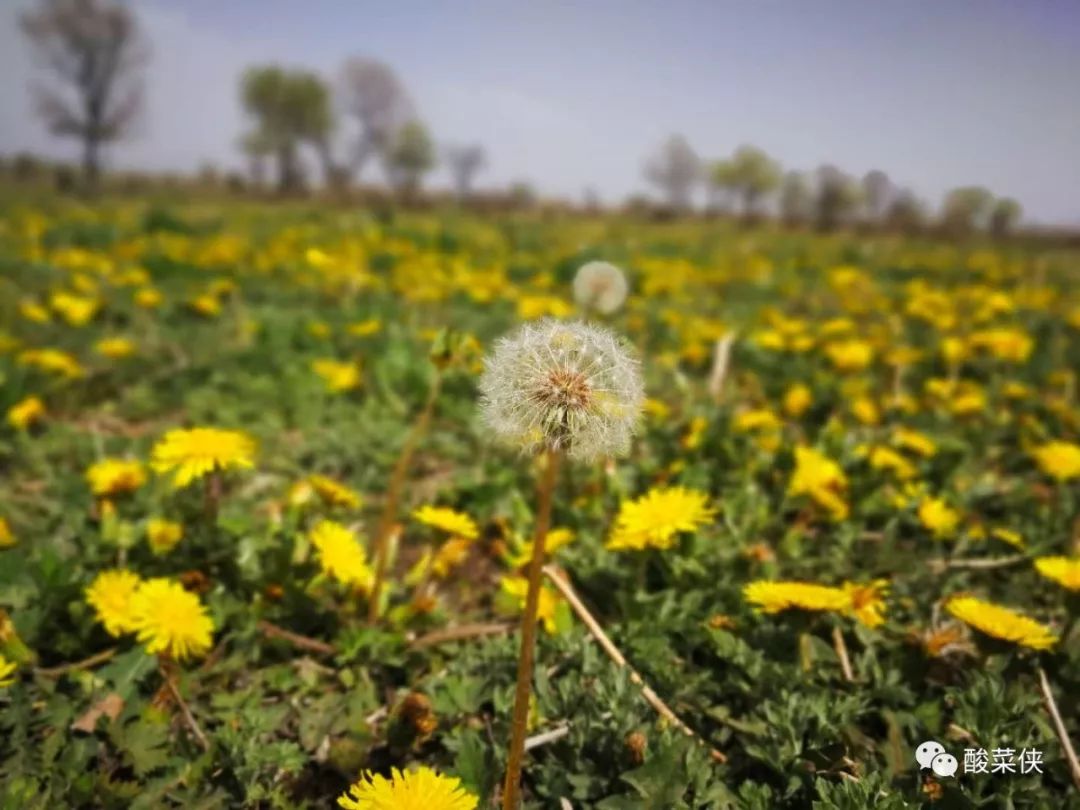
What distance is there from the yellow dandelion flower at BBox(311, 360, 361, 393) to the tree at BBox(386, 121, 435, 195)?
240 feet

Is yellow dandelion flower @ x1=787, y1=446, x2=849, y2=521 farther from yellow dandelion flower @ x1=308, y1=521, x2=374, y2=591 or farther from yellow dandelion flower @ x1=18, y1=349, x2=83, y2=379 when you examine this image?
yellow dandelion flower @ x1=18, y1=349, x2=83, y2=379

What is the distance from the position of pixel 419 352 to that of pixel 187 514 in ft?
7.31

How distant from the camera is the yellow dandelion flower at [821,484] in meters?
2.19

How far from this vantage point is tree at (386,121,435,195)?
73.6 metres

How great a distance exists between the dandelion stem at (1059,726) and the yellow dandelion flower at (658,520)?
713 mm

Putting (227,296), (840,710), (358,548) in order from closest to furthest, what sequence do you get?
1. (840,710)
2. (358,548)
3. (227,296)

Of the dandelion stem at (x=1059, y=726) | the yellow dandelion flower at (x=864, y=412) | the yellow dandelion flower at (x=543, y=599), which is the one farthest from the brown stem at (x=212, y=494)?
the yellow dandelion flower at (x=864, y=412)

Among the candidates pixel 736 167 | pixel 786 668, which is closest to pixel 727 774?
pixel 786 668

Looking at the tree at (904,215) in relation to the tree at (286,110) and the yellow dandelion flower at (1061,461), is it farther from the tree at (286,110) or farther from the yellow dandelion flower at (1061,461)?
the tree at (286,110)

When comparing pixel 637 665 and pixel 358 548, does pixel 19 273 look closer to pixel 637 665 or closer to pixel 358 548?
pixel 358 548

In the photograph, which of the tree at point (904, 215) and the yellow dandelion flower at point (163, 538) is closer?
the yellow dandelion flower at point (163, 538)

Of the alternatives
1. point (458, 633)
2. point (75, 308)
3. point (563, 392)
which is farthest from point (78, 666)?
point (75, 308)

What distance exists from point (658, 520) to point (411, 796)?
836mm

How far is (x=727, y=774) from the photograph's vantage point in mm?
1372
